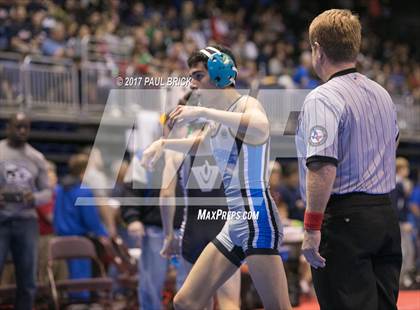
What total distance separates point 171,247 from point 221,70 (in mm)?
1606

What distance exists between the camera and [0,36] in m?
14.0

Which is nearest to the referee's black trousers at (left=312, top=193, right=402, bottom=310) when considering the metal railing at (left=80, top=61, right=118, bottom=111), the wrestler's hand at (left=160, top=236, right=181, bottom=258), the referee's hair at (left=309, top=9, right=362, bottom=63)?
the referee's hair at (left=309, top=9, right=362, bottom=63)

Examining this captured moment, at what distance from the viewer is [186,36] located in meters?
17.8

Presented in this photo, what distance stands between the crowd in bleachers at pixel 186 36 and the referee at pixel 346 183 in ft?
22.8

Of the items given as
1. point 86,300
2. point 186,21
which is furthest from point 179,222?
point 186,21

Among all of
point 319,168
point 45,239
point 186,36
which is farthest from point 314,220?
point 186,36

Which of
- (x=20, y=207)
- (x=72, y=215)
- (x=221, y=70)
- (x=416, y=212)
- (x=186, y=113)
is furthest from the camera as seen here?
(x=416, y=212)

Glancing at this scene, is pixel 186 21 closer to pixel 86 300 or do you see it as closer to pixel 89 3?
pixel 89 3

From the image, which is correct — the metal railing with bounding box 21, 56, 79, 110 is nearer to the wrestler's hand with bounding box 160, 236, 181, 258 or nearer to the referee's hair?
the wrestler's hand with bounding box 160, 236, 181, 258

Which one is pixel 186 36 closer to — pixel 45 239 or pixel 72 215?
pixel 72 215

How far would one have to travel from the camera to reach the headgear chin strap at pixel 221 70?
5430 millimetres

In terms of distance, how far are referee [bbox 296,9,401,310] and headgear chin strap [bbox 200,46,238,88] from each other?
101cm

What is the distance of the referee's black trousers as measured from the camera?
432cm

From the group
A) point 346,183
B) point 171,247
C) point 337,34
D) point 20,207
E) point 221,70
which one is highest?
point 337,34
